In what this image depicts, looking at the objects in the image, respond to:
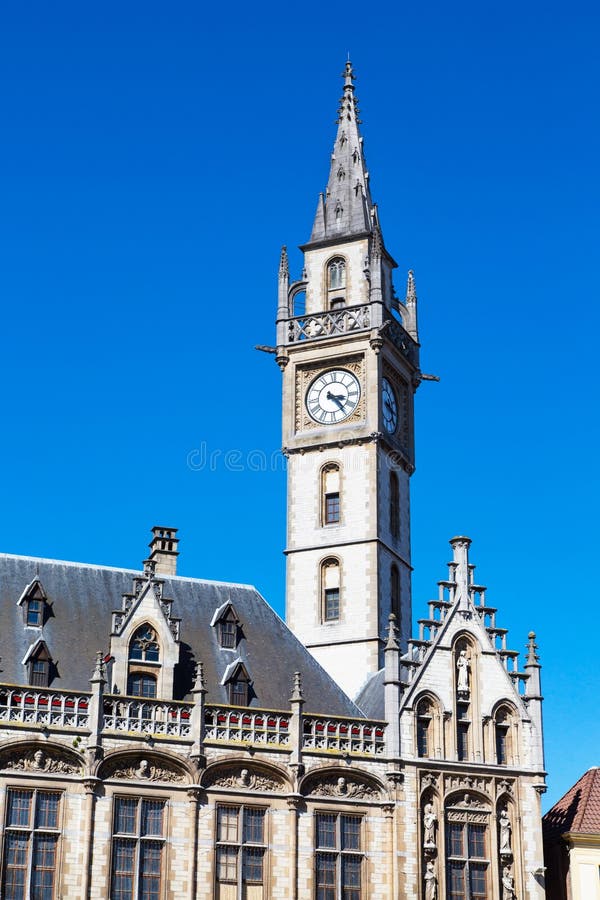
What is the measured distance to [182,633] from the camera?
5425 centimetres

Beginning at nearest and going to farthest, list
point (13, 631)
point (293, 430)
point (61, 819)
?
point (61, 819) < point (13, 631) < point (293, 430)

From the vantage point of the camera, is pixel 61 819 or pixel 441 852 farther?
pixel 441 852

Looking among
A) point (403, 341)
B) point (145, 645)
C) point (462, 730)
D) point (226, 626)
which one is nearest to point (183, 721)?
point (145, 645)

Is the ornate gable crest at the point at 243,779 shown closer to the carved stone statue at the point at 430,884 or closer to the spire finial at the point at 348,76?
the carved stone statue at the point at 430,884

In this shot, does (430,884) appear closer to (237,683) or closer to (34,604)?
(237,683)

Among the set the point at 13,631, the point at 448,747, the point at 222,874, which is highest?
the point at 13,631

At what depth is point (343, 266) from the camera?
66125 mm

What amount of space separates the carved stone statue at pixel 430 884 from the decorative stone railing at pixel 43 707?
1283cm

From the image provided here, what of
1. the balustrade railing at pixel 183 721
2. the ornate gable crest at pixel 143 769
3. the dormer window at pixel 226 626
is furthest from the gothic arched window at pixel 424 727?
the ornate gable crest at pixel 143 769

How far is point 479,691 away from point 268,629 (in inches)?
321

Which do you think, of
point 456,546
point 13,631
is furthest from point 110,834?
point 456,546

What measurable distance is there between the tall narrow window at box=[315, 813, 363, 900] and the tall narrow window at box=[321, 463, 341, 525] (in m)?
14.3

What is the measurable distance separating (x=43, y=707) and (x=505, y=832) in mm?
16950

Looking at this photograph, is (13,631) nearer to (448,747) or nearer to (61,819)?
(61,819)
